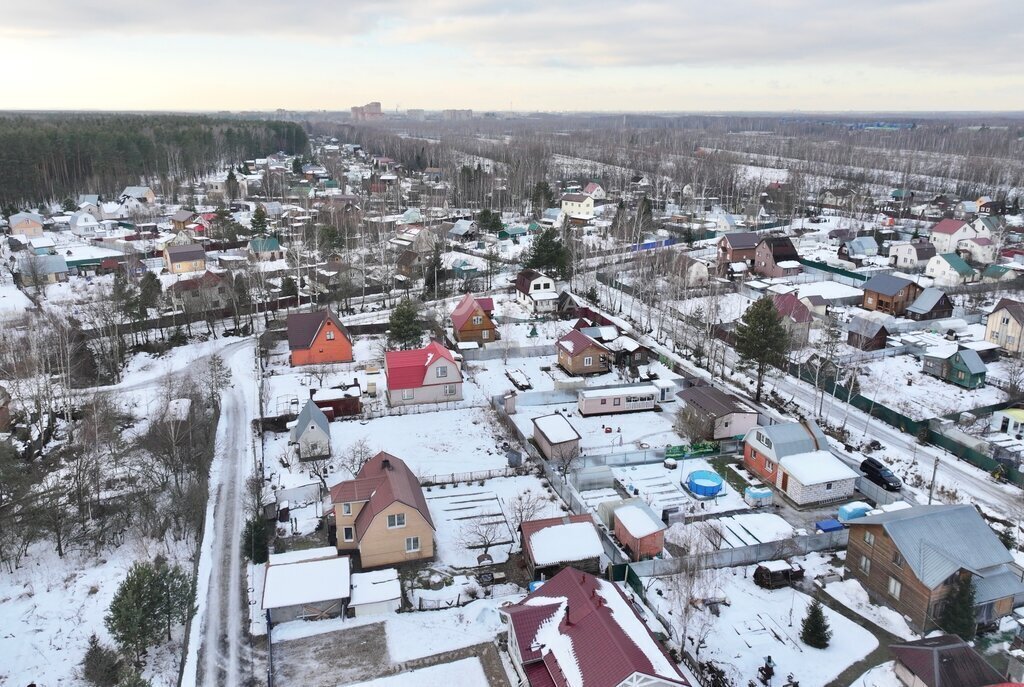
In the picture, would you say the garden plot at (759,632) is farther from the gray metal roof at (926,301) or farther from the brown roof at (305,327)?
the gray metal roof at (926,301)

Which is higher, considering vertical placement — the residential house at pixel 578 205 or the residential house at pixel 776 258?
the residential house at pixel 578 205

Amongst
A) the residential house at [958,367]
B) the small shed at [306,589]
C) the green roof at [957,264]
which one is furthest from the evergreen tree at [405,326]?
the green roof at [957,264]

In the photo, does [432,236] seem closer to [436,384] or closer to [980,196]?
[436,384]

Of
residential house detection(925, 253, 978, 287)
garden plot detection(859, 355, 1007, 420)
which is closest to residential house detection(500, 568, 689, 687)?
garden plot detection(859, 355, 1007, 420)

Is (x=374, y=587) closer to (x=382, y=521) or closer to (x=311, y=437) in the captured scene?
(x=382, y=521)

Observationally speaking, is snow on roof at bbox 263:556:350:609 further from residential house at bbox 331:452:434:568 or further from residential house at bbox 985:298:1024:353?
residential house at bbox 985:298:1024:353

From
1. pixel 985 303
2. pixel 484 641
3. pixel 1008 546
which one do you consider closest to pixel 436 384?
pixel 484 641

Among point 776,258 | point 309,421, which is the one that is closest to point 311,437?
point 309,421
